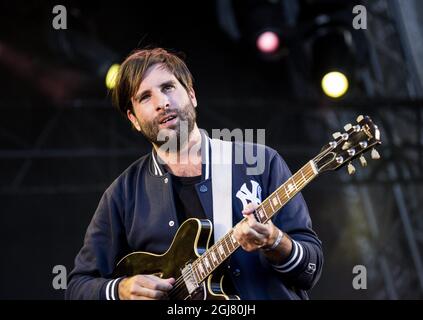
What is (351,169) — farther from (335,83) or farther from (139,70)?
(335,83)

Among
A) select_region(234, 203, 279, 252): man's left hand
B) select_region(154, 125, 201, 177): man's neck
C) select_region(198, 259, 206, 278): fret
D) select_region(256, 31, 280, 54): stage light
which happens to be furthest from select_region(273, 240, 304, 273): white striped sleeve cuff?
select_region(256, 31, 280, 54): stage light

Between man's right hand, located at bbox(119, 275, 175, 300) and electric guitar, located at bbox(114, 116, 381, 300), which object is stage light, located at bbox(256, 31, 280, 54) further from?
man's right hand, located at bbox(119, 275, 175, 300)

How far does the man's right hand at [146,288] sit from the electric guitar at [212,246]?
53 millimetres

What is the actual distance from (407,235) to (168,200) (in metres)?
5.43

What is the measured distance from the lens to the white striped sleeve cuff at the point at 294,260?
3.06m

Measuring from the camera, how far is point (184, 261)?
3377 millimetres

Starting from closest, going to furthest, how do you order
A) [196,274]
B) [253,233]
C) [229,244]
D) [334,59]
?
[253,233] < [229,244] < [196,274] < [334,59]

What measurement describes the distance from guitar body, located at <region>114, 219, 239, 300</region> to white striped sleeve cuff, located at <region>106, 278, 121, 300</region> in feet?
0.32

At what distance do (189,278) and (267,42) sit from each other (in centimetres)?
412

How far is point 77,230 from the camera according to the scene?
31.0 feet

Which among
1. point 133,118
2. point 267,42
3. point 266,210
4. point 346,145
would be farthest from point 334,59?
point 266,210

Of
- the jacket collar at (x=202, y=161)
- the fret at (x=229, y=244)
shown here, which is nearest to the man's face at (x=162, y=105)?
the jacket collar at (x=202, y=161)

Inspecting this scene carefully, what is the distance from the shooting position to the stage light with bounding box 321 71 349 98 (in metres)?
7.04
